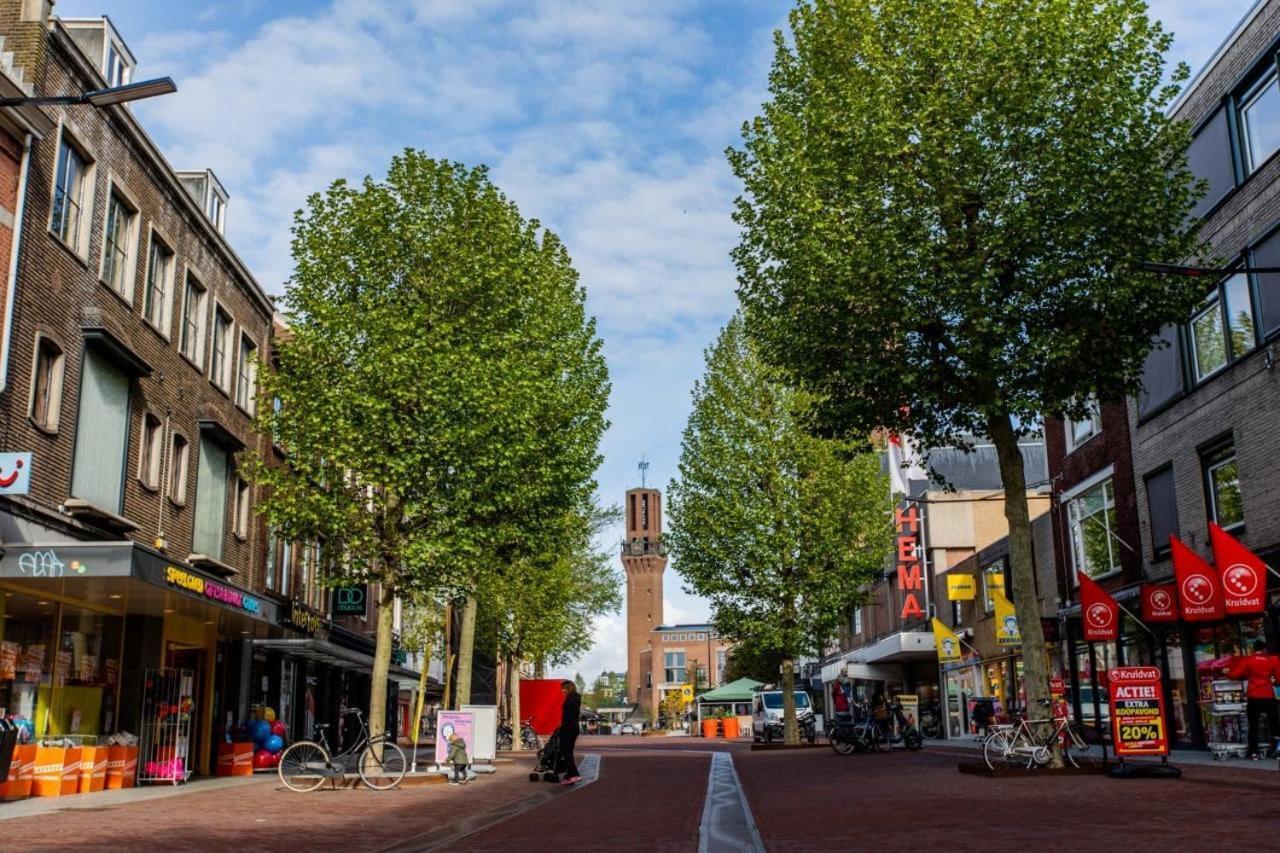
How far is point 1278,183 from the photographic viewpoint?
20641 mm

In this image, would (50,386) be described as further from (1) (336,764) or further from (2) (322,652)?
(2) (322,652)

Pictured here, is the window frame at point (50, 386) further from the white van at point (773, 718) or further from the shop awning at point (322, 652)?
the white van at point (773, 718)

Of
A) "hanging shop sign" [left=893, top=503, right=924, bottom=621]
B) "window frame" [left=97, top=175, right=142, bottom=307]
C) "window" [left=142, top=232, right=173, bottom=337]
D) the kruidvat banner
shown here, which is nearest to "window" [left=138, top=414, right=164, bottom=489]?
"window" [left=142, top=232, right=173, bottom=337]

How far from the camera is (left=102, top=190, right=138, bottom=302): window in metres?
20.4

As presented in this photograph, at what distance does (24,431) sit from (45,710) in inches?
177

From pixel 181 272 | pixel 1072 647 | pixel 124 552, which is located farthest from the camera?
pixel 1072 647

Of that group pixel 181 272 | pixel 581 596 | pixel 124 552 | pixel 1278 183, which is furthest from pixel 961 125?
pixel 581 596

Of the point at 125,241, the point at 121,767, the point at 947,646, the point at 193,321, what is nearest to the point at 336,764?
the point at 121,767

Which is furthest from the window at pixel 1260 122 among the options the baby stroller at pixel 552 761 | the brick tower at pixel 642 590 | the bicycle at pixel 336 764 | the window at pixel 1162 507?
the brick tower at pixel 642 590

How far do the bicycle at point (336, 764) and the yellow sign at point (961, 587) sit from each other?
25541 millimetres

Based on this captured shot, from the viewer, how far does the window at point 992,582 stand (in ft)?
120

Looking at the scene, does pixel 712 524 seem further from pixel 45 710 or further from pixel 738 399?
pixel 45 710

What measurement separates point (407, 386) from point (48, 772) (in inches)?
325

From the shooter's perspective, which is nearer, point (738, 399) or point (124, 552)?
point (124, 552)
